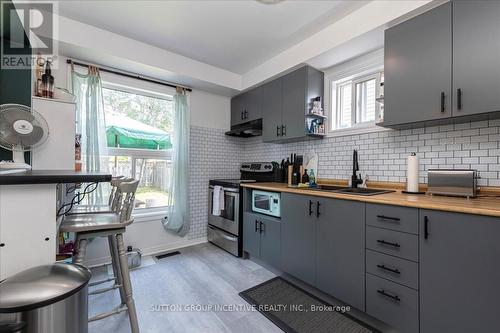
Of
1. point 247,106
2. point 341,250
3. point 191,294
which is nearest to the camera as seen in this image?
point 341,250

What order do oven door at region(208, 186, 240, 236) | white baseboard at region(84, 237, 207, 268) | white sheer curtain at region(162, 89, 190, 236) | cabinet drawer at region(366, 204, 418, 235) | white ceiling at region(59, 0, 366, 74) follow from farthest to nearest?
1. white sheer curtain at region(162, 89, 190, 236)
2. oven door at region(208, 186, 240, 236)
3. white baseboard at region(84, 237, 207, 268)
4. white ceiling at region(59, 0, 366, 74)
5. cabinet drawer at region(366, 204, 418, 235)

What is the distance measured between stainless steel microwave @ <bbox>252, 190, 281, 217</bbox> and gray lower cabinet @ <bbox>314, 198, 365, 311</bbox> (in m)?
0.56

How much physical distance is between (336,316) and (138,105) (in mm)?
3279

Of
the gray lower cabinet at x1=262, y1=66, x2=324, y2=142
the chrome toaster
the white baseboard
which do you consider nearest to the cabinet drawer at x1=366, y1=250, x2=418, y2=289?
the chrome toaster

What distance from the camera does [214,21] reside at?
→ 7.22 feet

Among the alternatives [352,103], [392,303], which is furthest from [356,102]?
[392,303]

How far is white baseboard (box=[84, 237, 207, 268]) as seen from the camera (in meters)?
2.63

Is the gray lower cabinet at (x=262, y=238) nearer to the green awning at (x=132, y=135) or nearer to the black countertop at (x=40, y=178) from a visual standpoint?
the green awning at (x=132, y=135)

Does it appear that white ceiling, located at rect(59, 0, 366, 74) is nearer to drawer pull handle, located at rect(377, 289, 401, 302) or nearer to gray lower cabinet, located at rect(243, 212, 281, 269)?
gray lower cabinet, located at rect(243, 212, 281, 269)

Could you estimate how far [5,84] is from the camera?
2098 millimetres

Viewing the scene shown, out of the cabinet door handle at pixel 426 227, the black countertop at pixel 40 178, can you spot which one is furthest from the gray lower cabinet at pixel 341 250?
the black countertop at pixel 40 178

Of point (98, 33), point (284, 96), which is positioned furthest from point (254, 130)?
point (98, 33)

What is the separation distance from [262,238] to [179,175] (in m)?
1.47

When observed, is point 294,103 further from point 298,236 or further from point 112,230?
point 112,230
